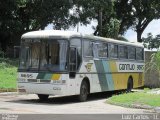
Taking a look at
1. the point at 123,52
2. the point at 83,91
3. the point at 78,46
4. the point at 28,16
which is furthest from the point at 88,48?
the point at 28,16

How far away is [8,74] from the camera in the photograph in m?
30.0

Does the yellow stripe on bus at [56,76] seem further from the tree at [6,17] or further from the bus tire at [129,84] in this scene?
the tree at [6,17]

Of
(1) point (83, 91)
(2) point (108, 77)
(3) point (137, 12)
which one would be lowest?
(1) point (83, 91)

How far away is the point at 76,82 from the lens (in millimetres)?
21141

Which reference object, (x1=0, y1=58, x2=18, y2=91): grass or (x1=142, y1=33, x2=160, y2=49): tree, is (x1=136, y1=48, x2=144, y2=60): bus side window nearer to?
(x1=0, y1=58, x2=18, y2=91): grass

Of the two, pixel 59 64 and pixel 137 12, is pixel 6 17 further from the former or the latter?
pixel 59 64

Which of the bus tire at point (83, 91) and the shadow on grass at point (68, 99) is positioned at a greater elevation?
the bus tire at point (83, 91)

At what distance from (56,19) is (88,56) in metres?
21.1

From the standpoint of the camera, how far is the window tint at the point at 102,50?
24205mm

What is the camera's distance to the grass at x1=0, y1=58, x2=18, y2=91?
2553cm

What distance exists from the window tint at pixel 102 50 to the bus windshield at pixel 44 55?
3.99 metres

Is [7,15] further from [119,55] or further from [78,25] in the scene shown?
[119,55]

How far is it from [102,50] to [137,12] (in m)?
33.4

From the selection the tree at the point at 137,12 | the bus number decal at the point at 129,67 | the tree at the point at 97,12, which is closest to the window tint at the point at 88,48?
the bus number decal at the point at 129,67
